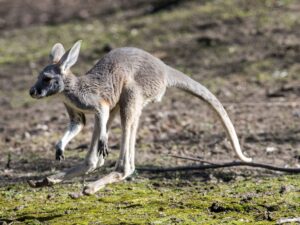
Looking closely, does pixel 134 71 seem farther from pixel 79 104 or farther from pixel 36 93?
pixel 36 93

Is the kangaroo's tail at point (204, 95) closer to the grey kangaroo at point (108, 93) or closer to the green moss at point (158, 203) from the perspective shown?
the grey kangaroo at point (108, 93)

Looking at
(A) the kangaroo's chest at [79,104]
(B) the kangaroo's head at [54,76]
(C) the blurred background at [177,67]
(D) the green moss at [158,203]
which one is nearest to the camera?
(D) the green moss at [158,203]

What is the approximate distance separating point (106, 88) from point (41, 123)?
3.30 metres

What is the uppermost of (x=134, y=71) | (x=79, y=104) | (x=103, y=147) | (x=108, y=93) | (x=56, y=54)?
(x=56, y=54)

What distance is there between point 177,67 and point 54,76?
5.37 meters

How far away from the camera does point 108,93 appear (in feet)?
18.9

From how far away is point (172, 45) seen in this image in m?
11.8

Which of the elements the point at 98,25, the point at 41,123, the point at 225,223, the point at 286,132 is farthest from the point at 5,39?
the point at 225,223

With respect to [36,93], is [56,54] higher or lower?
higher

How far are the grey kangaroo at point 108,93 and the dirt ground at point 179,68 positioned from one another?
798mm

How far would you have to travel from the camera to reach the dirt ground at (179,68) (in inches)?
289

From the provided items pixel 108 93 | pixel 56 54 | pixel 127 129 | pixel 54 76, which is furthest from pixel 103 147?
pixel 56 54

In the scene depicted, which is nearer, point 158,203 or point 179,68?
point 158,203

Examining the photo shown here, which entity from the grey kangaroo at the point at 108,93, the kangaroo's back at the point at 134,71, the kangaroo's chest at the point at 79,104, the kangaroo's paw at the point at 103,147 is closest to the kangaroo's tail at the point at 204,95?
the grey kangaroo at the point at 108,93
